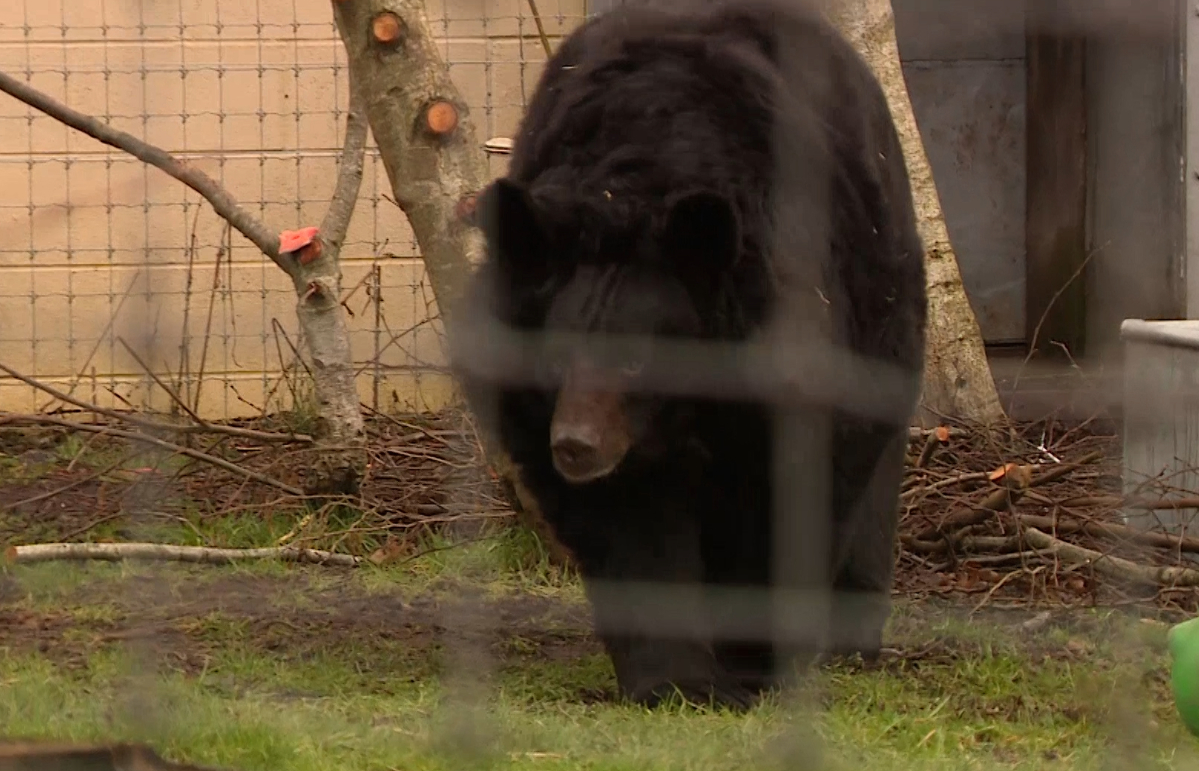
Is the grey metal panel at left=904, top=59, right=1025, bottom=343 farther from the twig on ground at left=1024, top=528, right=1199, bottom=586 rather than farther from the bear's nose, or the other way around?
the bear's nose

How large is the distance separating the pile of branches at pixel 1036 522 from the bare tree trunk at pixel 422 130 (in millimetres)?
1079

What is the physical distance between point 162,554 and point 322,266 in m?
0.83

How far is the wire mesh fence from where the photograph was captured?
8.63ft

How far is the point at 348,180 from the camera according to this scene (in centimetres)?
427

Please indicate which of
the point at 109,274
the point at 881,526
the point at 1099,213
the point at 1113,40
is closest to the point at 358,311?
the point at 109,274

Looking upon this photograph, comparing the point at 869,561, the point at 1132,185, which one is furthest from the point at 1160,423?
the point at 869,561

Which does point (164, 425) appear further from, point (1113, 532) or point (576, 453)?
point (1113, 532)

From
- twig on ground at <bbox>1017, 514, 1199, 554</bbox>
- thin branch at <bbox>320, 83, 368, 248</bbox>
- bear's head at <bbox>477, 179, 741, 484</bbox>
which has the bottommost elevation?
twig on ground at <bbox>1017, 514, 1199, 554</bbox>

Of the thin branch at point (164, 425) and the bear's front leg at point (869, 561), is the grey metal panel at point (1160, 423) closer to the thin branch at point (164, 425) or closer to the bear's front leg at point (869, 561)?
the bear's front leg at point (869, 561)

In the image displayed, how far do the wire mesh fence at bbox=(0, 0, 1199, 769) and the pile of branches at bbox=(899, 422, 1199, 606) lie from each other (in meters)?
0.01

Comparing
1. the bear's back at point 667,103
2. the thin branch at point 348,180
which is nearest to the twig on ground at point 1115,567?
the bear's back at point 667,103

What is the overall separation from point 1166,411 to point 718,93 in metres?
1.48

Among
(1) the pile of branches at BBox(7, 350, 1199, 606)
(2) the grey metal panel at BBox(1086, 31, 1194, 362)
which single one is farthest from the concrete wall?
(2) the grey metal panel at BBox(1086, 31, 1194, 362)

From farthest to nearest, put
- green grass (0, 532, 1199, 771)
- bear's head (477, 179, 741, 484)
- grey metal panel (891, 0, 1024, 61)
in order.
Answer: grey metal panel (891, 0, 1024, 61) < bear's head (477, 179, 741, 484) < green grass (0, 532, 1199, 771)
